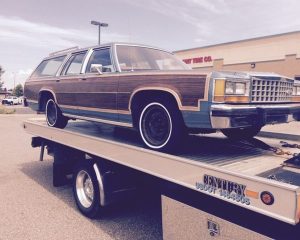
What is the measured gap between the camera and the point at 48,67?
229 inches

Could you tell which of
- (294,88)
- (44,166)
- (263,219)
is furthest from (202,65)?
(263,219)

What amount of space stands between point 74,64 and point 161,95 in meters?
2.30

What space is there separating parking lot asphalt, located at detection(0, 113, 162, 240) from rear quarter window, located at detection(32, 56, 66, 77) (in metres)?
2.03

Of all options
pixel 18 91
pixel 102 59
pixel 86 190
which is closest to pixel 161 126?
pixel 102 59

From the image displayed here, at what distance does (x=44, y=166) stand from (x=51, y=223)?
3359 mm

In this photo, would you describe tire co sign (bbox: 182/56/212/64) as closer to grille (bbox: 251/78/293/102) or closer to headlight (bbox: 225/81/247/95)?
grille (bbox: 251/78/293/102)

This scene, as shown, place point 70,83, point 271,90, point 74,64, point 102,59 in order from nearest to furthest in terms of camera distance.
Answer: point 271,90 → point 102,59 → point 70,83 → point 74,64

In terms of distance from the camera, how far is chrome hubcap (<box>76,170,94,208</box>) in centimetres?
432

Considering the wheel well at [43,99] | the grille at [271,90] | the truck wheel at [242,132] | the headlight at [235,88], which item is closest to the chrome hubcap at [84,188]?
the wheel well at [43,99]

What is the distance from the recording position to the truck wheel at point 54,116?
5.28 m

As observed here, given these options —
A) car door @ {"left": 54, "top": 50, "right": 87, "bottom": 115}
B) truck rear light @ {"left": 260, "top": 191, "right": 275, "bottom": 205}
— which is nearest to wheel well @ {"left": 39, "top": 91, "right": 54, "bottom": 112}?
car door @ {"left": 54, "top": 50, "right": 87, "bottom": 115}

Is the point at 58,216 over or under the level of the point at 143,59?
under

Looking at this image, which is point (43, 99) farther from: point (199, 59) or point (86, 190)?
point (199, 59)

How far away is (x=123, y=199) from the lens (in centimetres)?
394
